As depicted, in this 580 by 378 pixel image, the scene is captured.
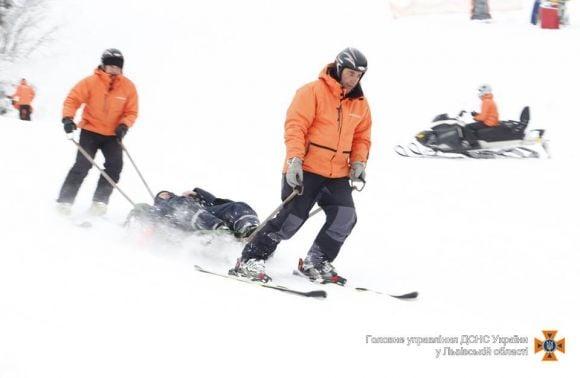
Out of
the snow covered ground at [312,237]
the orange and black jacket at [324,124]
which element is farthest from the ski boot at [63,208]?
the orange and black jacket at [324,124]

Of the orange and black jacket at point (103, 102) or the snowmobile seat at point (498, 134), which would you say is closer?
the orange and black jacket at point (103, 102)

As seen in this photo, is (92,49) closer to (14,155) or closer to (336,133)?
(14,155)

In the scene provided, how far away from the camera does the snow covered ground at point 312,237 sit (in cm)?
327

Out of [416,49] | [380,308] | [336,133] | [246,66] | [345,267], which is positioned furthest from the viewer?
[246,66]

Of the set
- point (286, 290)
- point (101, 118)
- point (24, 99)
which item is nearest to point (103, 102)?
point (101, 118)

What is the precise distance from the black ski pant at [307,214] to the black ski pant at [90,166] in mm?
2475

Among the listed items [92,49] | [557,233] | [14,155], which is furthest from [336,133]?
[92,49]

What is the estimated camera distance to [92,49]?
83.5 feet

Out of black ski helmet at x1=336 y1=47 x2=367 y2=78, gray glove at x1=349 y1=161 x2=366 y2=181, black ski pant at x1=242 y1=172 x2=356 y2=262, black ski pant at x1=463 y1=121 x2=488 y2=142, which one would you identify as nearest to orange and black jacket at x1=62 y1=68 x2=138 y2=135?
black ski pant at x1=242 y1=172 x2=356 y2=262

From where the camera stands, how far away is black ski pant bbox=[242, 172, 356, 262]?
5188mm

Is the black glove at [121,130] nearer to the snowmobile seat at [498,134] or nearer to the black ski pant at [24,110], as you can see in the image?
the snowmobile seat at [498,134]

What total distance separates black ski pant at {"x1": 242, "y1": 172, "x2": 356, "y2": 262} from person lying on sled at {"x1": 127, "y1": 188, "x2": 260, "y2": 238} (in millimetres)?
550

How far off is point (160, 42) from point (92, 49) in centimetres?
299

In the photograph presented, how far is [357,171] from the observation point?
206 inches
